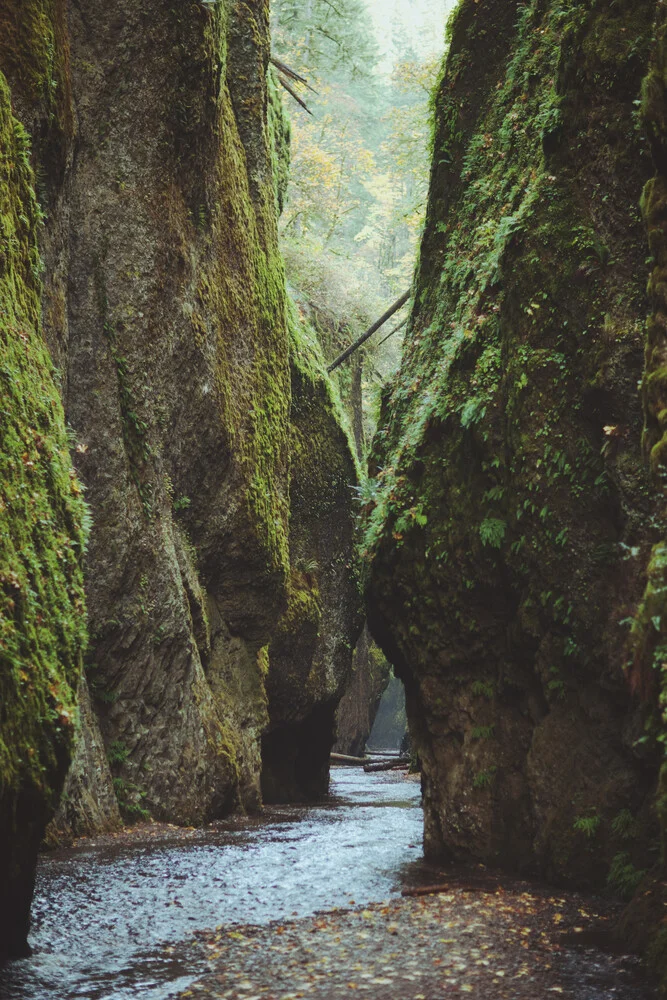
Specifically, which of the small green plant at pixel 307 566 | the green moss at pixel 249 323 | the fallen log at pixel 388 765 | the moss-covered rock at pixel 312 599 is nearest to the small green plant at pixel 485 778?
the green moss at pixel 249 323

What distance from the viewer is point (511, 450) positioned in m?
9.12

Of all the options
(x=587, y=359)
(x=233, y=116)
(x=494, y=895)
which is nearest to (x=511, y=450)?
(x=587, y=359)

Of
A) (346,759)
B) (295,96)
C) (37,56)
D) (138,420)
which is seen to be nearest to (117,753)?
(138,420)

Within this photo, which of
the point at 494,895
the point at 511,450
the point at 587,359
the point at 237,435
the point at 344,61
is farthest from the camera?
the point at 344,61

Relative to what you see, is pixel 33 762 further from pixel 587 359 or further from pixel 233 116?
pixel 233 116

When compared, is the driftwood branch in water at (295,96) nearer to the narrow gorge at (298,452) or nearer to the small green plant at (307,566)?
the narrow gorge at (298,452)

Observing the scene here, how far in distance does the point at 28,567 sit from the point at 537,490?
198 inches

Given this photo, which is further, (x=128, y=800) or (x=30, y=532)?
(x=128, y=800)

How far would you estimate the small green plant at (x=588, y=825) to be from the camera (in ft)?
25.7

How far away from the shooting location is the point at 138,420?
1255cm

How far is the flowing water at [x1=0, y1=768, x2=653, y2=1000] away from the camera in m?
5.18

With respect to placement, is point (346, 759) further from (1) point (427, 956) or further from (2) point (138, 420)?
(1) point (427, 956)

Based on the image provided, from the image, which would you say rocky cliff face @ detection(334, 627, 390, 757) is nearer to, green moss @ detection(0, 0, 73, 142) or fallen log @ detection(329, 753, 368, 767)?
fallen log @ detection(329, 753, 368, 767)

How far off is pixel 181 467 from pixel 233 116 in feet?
24.1
